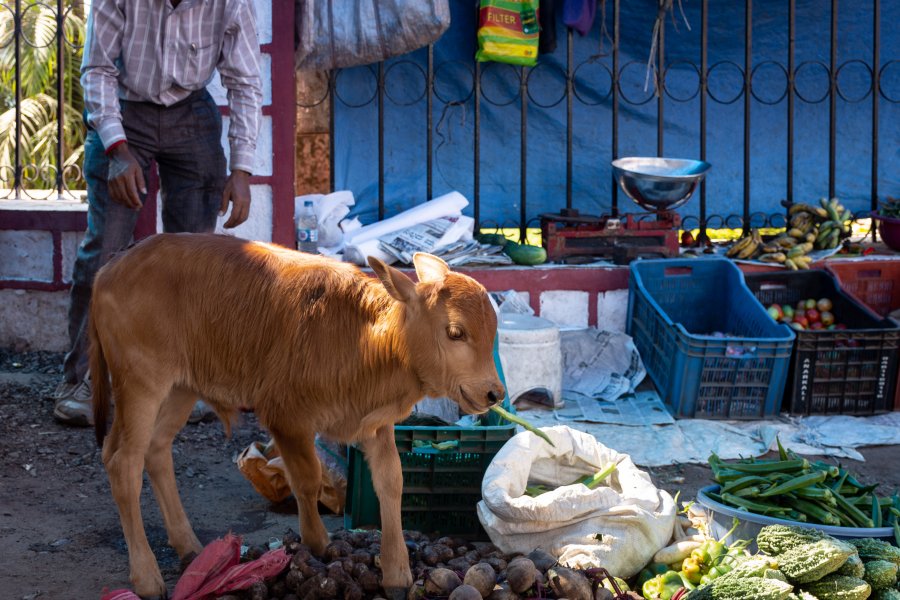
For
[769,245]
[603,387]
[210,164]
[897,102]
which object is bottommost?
[603,387]

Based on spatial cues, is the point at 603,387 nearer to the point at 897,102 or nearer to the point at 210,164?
the point at 210,164

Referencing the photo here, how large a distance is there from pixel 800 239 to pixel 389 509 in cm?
479


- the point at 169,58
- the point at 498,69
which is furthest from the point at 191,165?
the point at 498,69

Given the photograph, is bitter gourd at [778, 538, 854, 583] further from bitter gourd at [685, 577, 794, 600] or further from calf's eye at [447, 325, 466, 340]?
calf's eye at [447, 325, 466, 340]

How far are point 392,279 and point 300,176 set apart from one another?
620 cm

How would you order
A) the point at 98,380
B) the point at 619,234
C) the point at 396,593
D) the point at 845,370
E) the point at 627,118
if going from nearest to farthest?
the point at 396,593 < the point at 98,380 < the point at 845,370 < the point at 619,234 < the point at 627,118

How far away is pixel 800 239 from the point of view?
7.64 metres

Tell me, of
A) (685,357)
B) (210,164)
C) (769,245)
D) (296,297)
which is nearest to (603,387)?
(685,357)

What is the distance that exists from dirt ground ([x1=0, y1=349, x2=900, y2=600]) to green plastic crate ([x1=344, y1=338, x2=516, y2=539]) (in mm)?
336

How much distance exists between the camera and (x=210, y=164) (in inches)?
229

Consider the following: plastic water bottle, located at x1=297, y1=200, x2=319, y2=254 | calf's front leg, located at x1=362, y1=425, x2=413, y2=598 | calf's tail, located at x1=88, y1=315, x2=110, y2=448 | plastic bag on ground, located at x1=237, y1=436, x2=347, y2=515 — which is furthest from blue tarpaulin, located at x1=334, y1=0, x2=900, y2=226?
calf's front leg, located at x1=362, y1=425, x2=413, y2=598

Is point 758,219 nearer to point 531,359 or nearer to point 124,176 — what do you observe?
point 531,359

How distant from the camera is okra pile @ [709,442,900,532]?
4.29 meters

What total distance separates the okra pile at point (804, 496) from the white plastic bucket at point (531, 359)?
1786 mm
